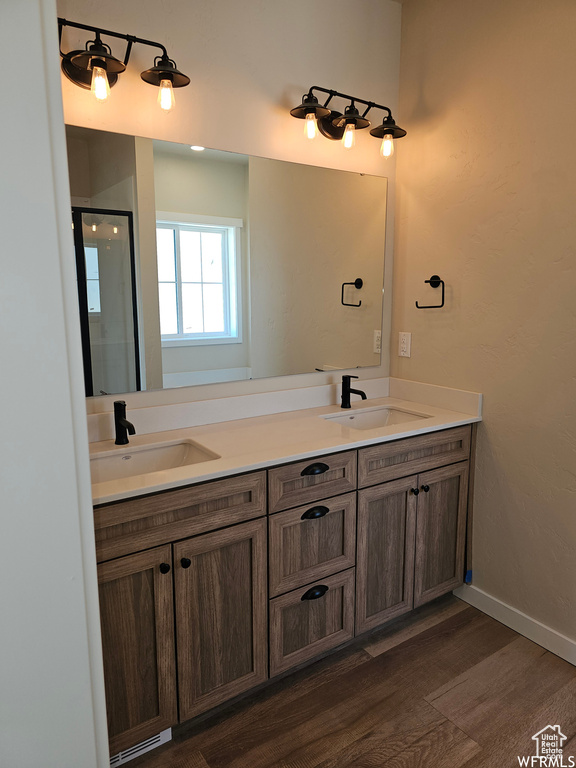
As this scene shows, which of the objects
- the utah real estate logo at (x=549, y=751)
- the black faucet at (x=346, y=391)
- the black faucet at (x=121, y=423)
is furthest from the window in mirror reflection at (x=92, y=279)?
the utah real estate logo at (x=549, y=751)

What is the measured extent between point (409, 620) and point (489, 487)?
27.7 inches

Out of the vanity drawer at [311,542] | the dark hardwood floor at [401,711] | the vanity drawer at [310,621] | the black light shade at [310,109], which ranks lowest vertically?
the dark hardwood floor at [401,711]

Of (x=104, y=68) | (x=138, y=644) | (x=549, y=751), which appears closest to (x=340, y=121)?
(x=104, y=68)

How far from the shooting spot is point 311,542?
1.87m

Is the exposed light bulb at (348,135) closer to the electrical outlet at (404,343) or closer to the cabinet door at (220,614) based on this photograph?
the electrical outlet at (404,343)

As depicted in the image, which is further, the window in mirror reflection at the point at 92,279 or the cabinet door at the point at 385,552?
the cabinet door at the point at 385,552

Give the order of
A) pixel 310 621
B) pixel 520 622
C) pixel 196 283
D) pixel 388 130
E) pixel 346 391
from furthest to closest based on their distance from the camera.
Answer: pixel 346 391
pixel 388 130
pixel 520 622
pixel 196 283
pixel 310 621

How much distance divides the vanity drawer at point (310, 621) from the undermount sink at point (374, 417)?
2.30ft

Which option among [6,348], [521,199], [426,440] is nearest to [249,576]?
[426,440]

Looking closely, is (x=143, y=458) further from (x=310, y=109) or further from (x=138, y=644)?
(x=310, y=109)

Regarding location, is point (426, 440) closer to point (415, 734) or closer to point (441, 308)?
point (441, 308)

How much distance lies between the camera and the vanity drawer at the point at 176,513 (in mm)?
1438

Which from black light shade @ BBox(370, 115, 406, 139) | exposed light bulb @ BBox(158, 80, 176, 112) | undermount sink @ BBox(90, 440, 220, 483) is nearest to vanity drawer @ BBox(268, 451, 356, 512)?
undermount sink @ BBox(90, 440, 220, 483)

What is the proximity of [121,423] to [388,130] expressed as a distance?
1.75 m
